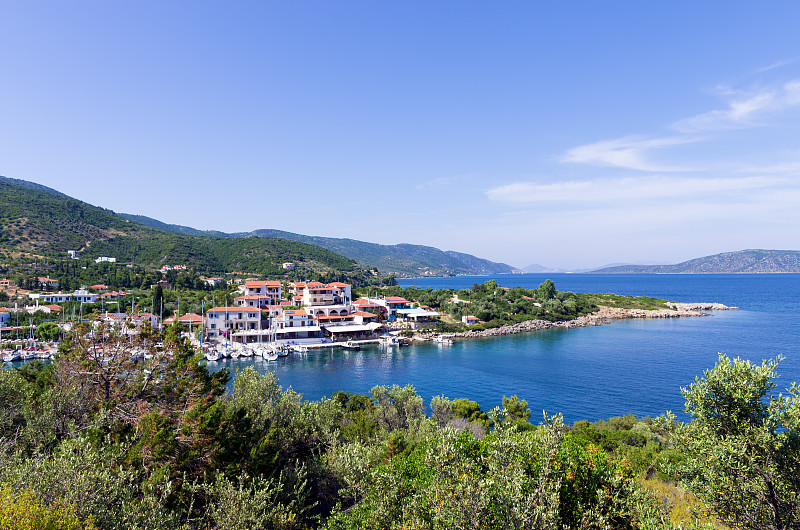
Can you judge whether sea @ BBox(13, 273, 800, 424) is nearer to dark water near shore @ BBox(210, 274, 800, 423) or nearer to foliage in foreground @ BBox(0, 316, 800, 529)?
dark water near shore @ BBox(210, 274, 800, 423)

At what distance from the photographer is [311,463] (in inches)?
567

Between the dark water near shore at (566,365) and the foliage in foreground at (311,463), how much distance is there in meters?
18.5

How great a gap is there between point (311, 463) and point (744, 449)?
12.3 metres

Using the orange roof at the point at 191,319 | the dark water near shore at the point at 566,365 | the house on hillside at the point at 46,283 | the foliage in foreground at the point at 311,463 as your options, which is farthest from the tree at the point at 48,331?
the foliage in foreground at the point at 311,463

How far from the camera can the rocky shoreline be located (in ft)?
204

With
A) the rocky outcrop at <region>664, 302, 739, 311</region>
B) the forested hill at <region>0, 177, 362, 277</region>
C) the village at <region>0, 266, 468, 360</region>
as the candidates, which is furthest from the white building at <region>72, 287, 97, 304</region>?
the rocky outcrop at <region>664, 302, 739, 311</region>

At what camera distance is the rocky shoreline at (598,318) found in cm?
6212

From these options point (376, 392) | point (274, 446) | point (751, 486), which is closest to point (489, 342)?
point (376, 392)

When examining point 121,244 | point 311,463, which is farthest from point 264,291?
point 121,244

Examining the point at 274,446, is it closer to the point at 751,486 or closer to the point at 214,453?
the point at 214,453

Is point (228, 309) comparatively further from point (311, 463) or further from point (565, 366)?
point (311, 463)

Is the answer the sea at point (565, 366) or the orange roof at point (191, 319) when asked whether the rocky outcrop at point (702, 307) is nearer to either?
the sea at point (565, 366)

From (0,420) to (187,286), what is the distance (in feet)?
252

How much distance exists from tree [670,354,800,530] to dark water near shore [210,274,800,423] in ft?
68.4
